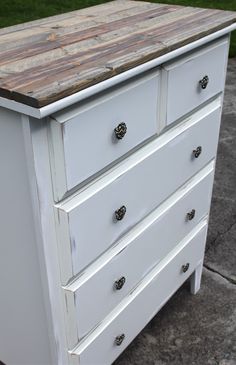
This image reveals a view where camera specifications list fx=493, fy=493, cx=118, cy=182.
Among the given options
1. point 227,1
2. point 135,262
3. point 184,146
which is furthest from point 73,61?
point 227,1

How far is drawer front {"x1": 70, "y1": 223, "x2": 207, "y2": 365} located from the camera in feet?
4.93

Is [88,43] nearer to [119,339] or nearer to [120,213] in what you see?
[120,213]

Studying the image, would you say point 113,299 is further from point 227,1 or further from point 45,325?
point 227,1

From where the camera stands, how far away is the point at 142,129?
1339 millimetres

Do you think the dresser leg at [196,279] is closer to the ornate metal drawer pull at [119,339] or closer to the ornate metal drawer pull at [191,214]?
the ornate metal drawer pull at [191,214]

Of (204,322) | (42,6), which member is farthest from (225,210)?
(42,6)

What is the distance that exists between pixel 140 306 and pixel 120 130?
718 millimetres

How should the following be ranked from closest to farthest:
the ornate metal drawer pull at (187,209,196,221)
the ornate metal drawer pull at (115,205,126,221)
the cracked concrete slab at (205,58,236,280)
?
1. the ornate metal drawer pull at (115,205,126,221)
2. the ornate metal drawer pull at (187,209,196,221)
3. the cracked concrete slab at (205,58,236,280)

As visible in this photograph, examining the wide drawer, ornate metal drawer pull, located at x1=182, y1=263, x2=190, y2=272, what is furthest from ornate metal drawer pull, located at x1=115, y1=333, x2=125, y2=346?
ornate metal drawer pull, located at x1=182, y1=263, x2=190, y2=272

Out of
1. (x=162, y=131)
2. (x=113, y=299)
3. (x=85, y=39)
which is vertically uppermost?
(x=85, y=39)

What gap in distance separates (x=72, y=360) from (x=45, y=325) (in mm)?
158

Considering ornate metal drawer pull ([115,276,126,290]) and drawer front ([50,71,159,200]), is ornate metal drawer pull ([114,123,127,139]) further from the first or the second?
ornate metal drawer pull ([115,276,126,290])

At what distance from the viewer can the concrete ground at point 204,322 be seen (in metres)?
1.85

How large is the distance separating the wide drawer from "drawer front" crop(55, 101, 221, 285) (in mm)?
44
